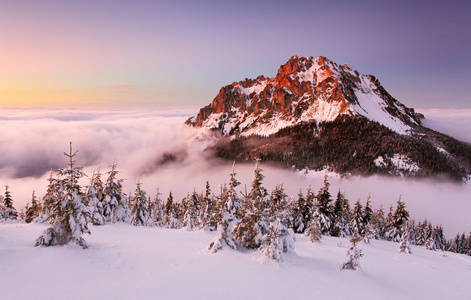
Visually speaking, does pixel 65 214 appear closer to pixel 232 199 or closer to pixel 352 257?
pixel 232 199

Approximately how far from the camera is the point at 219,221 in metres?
14.8

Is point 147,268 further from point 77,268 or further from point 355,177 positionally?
point 355,177

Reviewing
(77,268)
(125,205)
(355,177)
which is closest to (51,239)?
(77,268)

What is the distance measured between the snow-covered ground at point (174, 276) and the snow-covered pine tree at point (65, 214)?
59cm

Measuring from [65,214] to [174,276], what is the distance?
6989 millimetres

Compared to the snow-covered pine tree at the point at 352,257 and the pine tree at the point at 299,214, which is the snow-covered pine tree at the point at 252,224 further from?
the pine tree at the point at 299,214

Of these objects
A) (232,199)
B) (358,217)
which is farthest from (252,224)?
(358,217)

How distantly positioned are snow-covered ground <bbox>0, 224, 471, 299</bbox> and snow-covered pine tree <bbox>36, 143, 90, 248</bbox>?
0.59 meters

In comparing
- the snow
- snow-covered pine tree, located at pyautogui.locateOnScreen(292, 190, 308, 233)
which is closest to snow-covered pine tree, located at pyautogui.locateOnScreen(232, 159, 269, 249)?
snow-covered pine tree, located at pyautogui.locateOnScreen(292, 190, 308, 233)

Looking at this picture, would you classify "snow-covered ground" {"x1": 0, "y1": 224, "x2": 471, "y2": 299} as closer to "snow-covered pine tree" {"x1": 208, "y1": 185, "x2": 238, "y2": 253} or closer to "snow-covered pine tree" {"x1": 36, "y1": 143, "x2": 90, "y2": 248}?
"snow-covered pine tree" {"x1": 208, "y1": 185, "x2": 238, "y2": 253}

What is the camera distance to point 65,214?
12422 mm

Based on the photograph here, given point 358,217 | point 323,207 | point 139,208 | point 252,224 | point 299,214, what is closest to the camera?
point 252,224

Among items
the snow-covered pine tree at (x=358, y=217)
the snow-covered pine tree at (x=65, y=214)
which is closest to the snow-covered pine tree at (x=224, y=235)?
the snow-covered pine tree at (x=65, y=214)

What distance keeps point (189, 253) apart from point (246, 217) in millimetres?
4068
